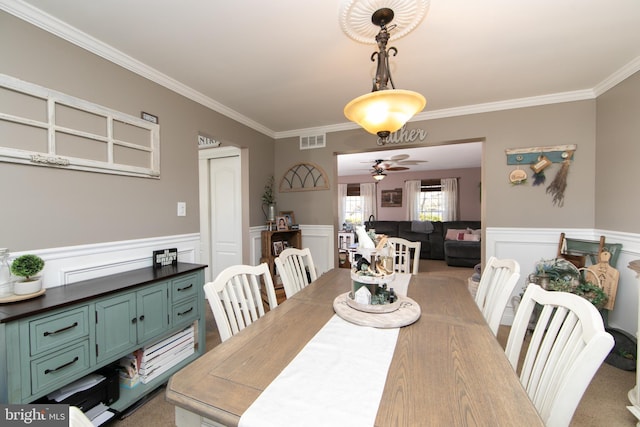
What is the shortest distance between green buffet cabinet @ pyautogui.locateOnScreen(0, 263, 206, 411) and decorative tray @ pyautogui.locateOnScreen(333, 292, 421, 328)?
1.27m

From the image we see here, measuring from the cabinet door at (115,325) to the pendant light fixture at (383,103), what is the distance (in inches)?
67.8

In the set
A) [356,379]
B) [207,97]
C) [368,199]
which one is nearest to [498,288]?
[356,379]

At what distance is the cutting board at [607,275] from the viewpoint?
84.8 inches

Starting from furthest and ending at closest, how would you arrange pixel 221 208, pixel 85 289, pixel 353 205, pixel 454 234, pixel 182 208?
1. pixel 353 205
2. pixel 454 234
3. pixel 221 208
4. pixel 182 208
5. pixel 85 289

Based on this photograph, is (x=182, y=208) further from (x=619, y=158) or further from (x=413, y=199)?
(x=413, y=199)

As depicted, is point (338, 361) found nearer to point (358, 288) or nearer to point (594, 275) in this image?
point (358, 288)

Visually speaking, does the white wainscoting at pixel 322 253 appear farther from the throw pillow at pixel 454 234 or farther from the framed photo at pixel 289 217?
the throw pillow at pixel 454 234

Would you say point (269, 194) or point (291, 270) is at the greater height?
point (269, 194)

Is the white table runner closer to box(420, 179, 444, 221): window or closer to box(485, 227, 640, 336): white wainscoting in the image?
box(485, 227, 640, 336): white wainscoting

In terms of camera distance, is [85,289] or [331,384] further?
[85,289]

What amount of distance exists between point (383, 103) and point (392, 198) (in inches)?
281

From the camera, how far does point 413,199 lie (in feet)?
25.4

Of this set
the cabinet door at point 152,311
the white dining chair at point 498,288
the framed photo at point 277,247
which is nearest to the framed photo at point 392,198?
the framed photo at point 277,247

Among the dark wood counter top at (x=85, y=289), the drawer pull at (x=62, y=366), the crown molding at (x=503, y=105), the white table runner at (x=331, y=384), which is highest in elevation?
the crown molding at (x=503, y=105)
